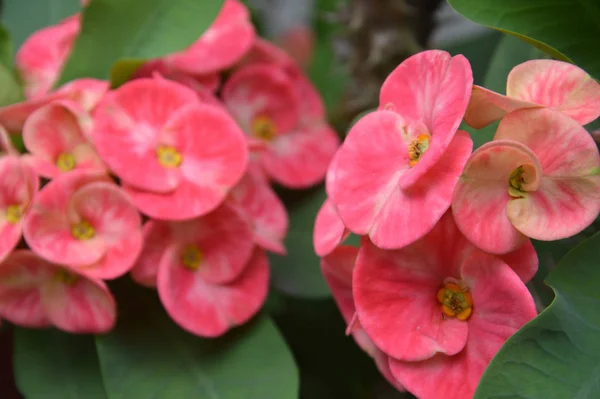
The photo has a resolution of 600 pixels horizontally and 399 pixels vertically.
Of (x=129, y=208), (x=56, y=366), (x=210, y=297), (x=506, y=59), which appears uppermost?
(x=506, y=59)

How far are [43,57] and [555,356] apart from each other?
2.13 ft

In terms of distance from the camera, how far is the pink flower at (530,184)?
15.7 inches

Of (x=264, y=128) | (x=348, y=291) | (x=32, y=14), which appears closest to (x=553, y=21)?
(x=348, y=291)

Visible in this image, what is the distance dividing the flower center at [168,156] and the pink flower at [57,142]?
57mm

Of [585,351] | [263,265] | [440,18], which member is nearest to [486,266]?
[585,351]

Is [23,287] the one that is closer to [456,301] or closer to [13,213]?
[13,213]

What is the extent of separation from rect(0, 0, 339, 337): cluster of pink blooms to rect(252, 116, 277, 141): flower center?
12 cm

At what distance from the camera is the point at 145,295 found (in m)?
0.67

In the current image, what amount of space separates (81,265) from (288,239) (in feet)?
0.96

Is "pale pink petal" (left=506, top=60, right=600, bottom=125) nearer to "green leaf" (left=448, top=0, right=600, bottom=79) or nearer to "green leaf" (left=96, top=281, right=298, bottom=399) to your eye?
"green leaf" (left=448, top=0, right=600, bottom=79)

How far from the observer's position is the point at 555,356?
1.31ft

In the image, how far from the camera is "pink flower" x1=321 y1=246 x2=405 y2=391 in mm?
485

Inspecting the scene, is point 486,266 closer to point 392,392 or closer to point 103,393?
point 392,392

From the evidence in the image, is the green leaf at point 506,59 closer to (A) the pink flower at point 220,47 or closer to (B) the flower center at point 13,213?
(A) the pink flower at point 220,47
